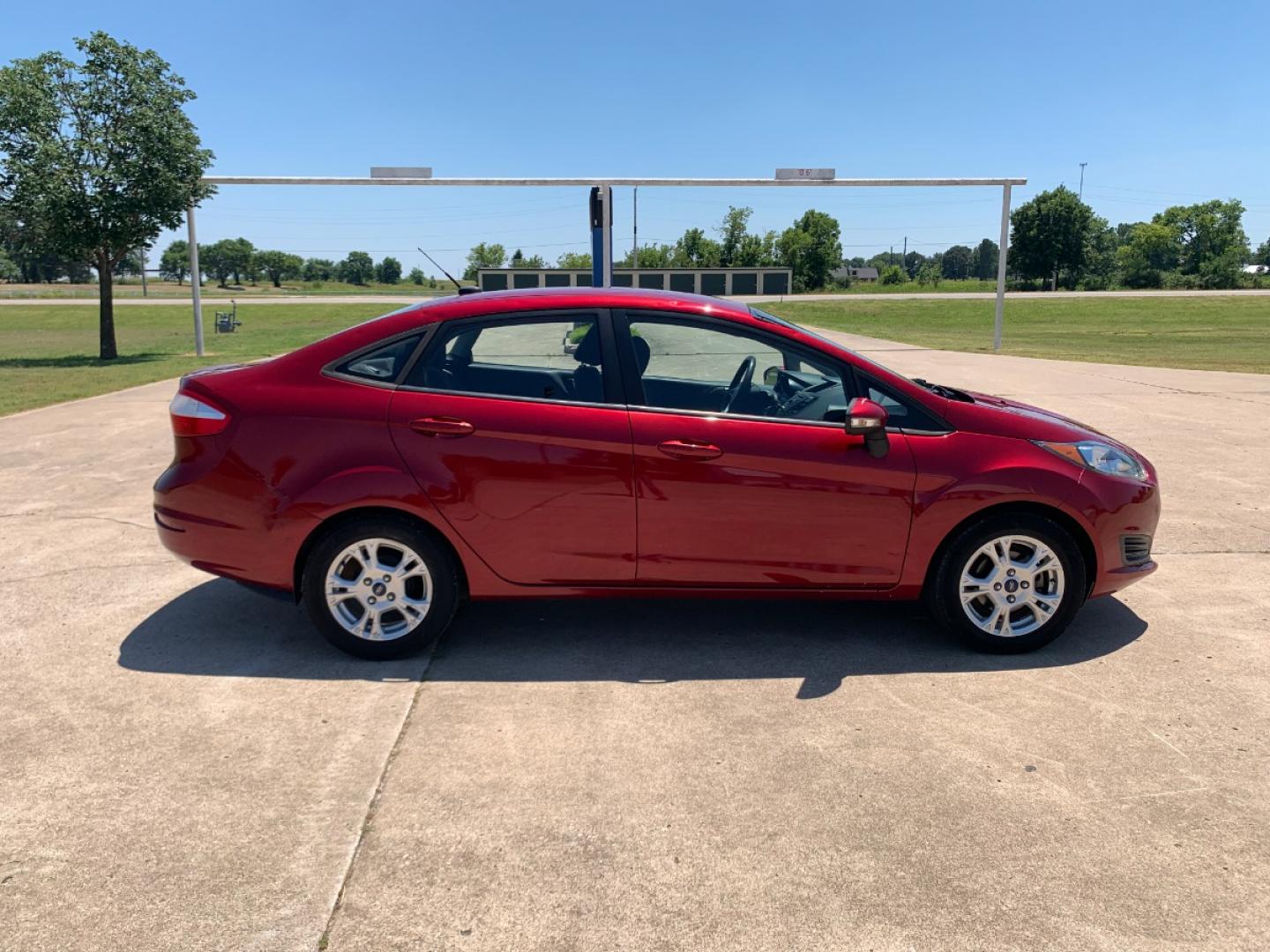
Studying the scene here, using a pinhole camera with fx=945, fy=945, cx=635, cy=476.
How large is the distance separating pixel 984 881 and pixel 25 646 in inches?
168

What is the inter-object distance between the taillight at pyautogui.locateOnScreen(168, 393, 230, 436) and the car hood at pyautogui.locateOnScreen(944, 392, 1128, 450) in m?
3.29

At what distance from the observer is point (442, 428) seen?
163 inches

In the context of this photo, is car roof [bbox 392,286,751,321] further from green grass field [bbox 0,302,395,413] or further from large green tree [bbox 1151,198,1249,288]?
large green tree [bbox 1151,198,1249,288]

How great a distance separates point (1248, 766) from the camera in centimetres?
338

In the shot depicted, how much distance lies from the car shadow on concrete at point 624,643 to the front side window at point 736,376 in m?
1.14

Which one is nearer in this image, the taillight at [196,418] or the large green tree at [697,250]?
the taillight at [196,418]

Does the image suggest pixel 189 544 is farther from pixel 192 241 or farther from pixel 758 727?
pixel 192 241

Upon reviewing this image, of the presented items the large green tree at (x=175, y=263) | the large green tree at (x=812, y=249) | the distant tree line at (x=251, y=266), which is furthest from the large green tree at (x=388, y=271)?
the large green tree at (x=812, y=249)

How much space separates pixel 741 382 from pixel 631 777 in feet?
6.45

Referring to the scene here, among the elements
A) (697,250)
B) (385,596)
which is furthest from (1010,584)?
(697,250)

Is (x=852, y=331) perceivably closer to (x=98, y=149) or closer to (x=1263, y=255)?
(x=98, y=149)

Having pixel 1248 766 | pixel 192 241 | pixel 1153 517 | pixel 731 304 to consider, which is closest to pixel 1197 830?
pixel 1248 766

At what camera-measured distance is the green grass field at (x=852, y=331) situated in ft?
61.6

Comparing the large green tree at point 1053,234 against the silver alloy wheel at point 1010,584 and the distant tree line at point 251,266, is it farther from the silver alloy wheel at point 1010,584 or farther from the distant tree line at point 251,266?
the silver alloy wheel at point 1010,584
